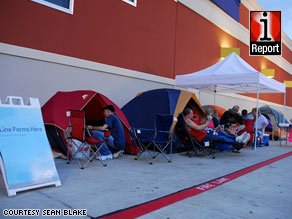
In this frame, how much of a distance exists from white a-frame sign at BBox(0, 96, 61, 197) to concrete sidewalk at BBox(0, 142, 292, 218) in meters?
0.14

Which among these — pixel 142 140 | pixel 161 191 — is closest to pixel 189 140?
pixel 142 140

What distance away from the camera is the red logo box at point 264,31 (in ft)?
44.3

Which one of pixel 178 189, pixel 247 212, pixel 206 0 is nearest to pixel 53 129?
pixel 178 189

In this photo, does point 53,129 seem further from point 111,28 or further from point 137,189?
point 111,28

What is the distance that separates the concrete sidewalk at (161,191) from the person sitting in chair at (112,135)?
1.23ft

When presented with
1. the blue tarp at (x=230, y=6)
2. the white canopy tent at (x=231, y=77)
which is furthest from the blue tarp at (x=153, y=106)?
the blue tarp at (x=230, y=6)

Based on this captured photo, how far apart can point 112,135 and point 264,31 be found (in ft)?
37.0

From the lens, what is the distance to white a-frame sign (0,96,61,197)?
10.5ft

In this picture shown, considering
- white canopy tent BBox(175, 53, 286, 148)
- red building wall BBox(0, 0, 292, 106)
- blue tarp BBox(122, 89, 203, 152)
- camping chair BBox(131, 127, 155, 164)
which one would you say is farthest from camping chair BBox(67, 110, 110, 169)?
white canopy tent BBox(175, 53, 286, 148)

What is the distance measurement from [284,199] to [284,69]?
71.0ft

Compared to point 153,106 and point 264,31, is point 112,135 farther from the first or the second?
point 264,31

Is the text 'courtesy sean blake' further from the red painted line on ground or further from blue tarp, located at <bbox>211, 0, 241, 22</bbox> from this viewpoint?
blue tarp, located at <bbox>211, 0, 241, 22</bbox>

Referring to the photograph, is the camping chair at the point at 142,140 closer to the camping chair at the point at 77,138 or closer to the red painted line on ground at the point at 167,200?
the camping chair at the point at 77,138

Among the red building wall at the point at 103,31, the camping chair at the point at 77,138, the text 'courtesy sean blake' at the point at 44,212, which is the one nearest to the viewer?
the text 'courtesy sean blake' at the point at 44,212
